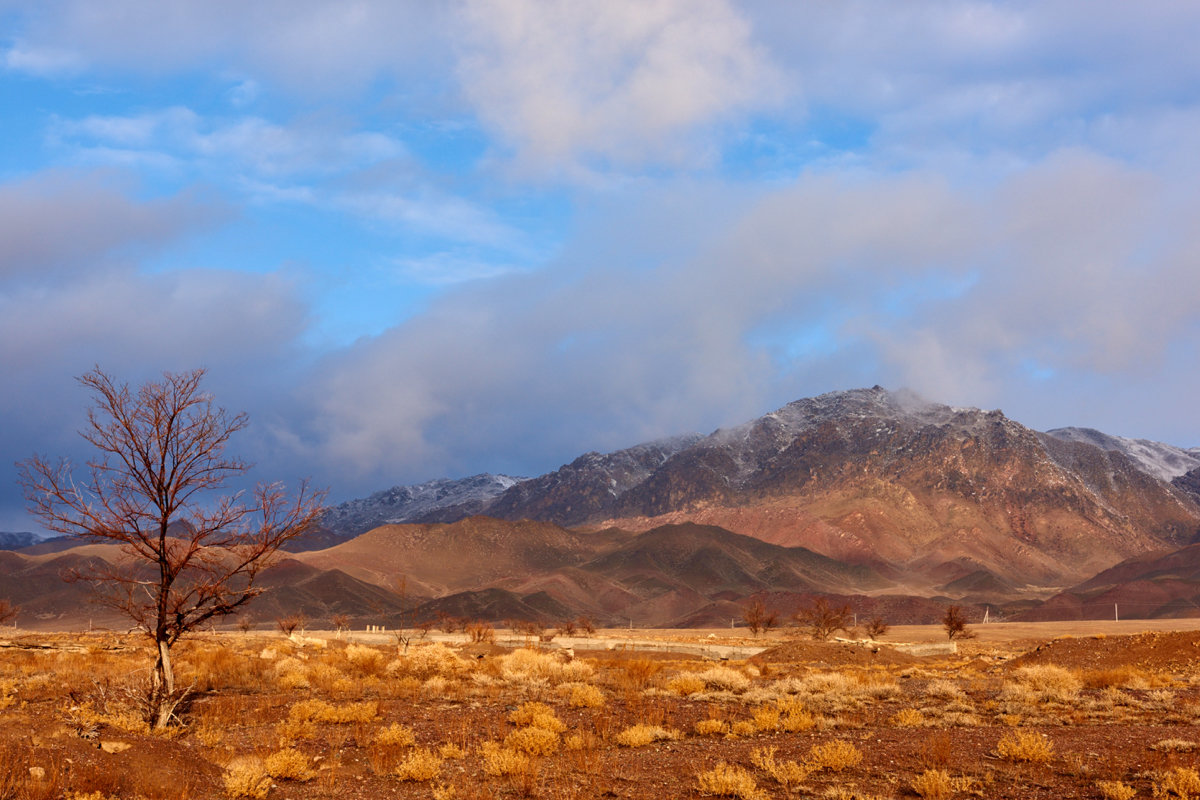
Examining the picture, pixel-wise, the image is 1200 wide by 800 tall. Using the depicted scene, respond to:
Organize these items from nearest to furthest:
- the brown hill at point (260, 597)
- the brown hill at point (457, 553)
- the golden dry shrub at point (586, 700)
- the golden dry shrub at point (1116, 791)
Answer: the golden dry shrub at point (1116, 791)
the golden dry shrub at point (586, 700)
the brown hill at point (260, 597)
the brown hill at point (457, 553)

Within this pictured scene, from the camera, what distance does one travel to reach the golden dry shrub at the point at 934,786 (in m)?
11.3

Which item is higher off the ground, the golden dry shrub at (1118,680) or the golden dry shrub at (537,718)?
the golden dry shrub at (537,718)

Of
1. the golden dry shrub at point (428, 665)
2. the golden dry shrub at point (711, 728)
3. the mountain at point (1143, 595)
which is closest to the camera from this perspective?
the golden dry shrub at point (711, 728)

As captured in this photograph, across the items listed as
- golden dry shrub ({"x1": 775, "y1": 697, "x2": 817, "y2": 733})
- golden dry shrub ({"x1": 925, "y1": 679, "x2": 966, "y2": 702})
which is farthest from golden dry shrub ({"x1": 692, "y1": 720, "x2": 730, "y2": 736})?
golden dry shrub ({"x1": 925, "y1": 679, "x2": 966, "y2": 702})

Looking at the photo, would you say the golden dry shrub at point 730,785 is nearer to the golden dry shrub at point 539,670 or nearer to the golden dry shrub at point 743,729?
the golden dry shrub at point 743,729

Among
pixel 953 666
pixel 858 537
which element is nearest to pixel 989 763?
pixel 953 666

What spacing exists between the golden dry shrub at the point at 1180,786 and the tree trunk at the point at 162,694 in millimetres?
15425

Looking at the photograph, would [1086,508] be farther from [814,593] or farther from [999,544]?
[814,593]

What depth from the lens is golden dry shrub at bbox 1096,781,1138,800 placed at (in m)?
10.8

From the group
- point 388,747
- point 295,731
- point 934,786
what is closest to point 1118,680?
point 934,786

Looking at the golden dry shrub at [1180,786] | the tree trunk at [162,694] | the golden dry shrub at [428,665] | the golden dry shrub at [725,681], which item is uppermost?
the tree trunk at [162,694]

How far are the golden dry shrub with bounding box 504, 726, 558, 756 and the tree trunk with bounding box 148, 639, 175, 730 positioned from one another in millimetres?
6186

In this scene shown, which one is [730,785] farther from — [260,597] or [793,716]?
[260,597]

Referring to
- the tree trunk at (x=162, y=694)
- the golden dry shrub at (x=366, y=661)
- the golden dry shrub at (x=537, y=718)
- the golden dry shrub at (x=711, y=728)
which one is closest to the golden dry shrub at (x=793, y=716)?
the golden dry shrub at (x=711, y=728)
